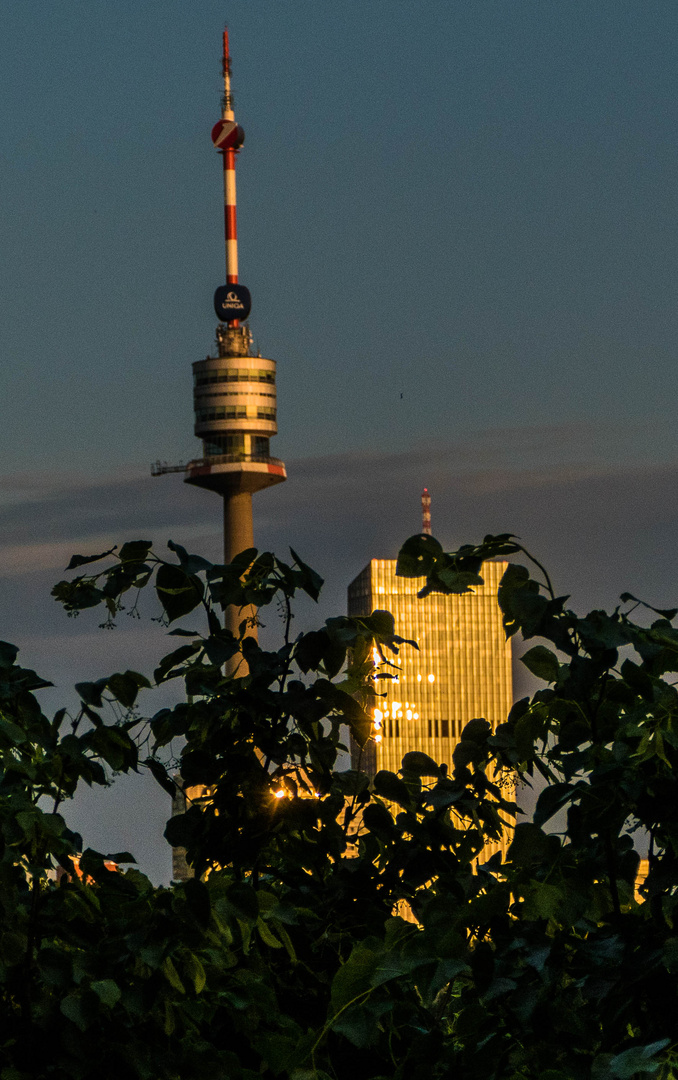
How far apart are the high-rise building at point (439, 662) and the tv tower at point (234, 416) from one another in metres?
32.2

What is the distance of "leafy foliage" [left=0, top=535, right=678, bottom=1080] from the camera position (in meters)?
3.83

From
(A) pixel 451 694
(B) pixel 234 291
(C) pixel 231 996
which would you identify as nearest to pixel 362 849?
(C) pixel 231 996

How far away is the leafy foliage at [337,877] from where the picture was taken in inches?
151

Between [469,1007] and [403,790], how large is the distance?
2.77ft

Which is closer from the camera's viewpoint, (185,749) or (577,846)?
(577,846)

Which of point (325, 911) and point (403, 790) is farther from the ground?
point (403, 790)

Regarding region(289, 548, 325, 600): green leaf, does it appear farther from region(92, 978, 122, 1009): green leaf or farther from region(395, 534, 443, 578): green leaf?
region(92, 978, 122, 1009): green leaf

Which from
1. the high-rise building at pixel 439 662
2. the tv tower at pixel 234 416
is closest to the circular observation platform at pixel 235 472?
the tv tower at pixel 234 416

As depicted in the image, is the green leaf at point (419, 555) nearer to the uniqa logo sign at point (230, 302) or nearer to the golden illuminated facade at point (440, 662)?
the uniqa logo sign at point (230, 302)

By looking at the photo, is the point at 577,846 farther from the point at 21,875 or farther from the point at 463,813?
the point at 21,875

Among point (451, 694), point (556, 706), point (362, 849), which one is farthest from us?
point (451, 694)

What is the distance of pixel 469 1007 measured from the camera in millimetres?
3941

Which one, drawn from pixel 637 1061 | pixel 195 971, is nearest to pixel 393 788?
pixel 195 971

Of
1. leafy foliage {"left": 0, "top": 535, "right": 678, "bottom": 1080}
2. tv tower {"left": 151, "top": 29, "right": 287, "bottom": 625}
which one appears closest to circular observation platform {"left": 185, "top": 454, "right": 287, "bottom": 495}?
tv tower {"left": 151, "top": 29, "right": 287, "bottom": 625}
